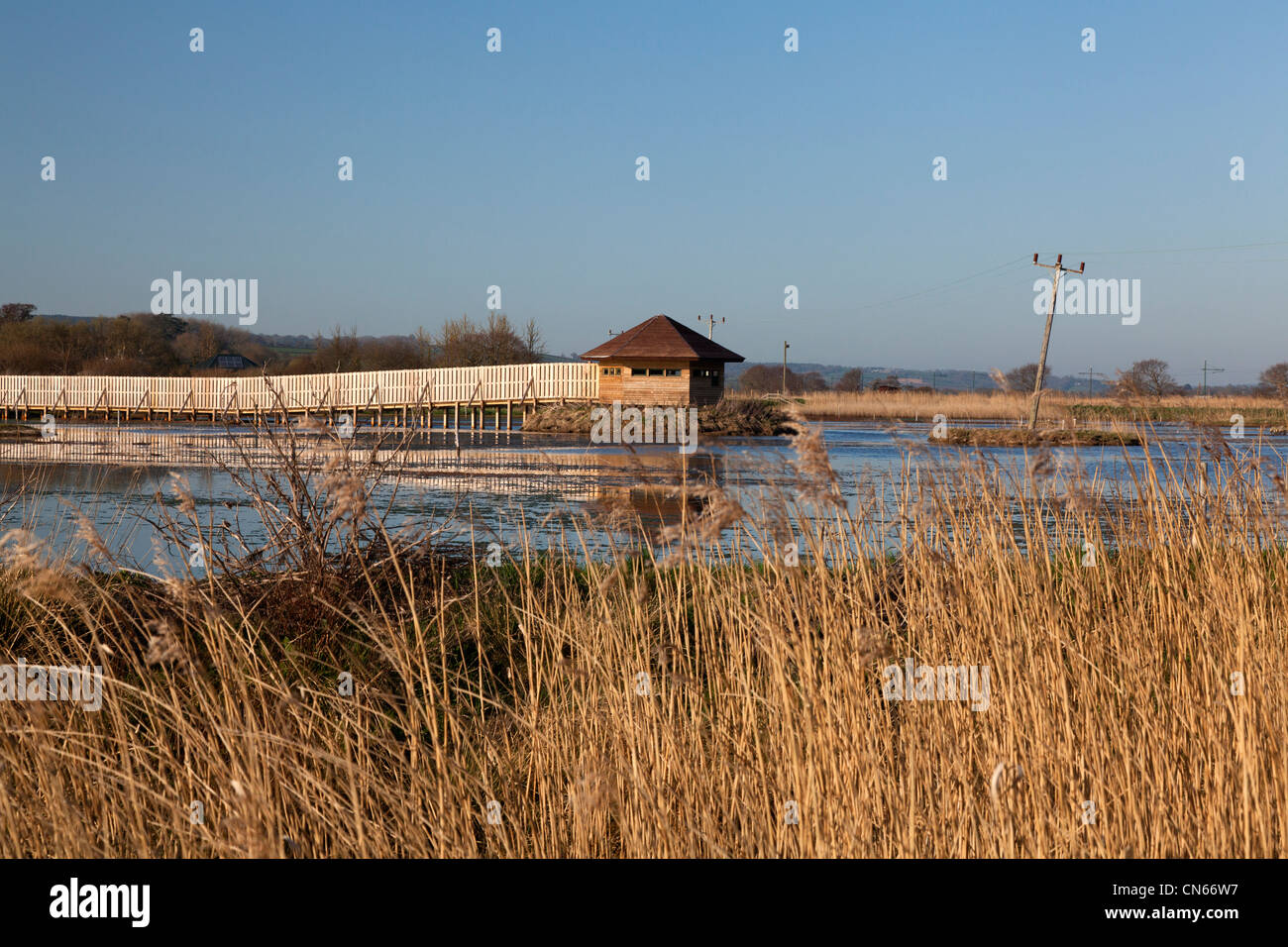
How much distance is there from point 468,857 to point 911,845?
109 cm

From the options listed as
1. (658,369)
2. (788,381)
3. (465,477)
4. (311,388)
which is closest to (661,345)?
(658,369)

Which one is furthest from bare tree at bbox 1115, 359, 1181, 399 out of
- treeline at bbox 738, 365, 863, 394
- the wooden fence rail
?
treeline at bbox 738, 365, 863, 394

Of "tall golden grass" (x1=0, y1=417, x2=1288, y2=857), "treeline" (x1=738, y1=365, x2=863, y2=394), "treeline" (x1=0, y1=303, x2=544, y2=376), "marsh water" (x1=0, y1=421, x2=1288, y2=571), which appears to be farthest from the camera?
"treeline" (x1=738, y1=365, x2=863, y2=394)

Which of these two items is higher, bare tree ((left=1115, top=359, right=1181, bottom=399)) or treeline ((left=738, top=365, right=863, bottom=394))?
treeline ((left=738, top=365, right=863, bottom=394))

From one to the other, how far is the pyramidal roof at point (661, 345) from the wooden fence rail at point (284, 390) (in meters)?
1.21

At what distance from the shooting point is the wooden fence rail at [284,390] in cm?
3577

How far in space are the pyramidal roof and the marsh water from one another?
5.01 m

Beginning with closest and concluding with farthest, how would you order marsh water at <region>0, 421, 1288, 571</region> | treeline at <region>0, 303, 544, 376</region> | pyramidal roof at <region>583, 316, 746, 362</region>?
1. marsh water at <region>0, 421, 1288, 571</region>
2. pyramidal roof at <region>583, 316, 746, 362</region>
3. treeline at <region>0, 303, 544, 376</region>

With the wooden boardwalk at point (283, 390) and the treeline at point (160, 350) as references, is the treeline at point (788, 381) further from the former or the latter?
the wooden boardwalk at point (283, 390)

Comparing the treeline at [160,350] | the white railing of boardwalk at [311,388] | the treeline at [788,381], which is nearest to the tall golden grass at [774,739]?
the white railing of boardwalk at [311,388]

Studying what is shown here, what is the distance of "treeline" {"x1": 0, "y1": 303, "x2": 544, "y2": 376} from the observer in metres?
51.1

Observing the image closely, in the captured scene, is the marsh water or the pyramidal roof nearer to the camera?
the marsh water

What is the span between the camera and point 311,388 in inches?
1463

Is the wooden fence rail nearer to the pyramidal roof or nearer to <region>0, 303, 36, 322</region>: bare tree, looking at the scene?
the pyramidal roof
